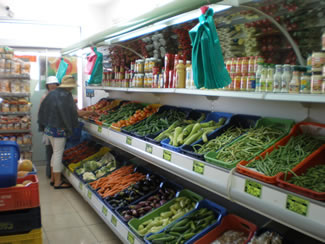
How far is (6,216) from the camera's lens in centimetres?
255

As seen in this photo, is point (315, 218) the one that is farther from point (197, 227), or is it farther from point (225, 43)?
point (225, 43)

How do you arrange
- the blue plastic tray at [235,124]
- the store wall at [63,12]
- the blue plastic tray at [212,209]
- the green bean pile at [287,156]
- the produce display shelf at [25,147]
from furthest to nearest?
1. the store wall at [63,12]
2. the produce display shelf at [25,147]
3. the blue plastic tray at [235,124]
4. the blue plastic tray at [212,209]
5. the green bean pile at [287,156]

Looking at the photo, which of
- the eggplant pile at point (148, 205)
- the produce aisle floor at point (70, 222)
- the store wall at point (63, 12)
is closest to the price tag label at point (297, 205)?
the eggplant pile at point (148, 205)

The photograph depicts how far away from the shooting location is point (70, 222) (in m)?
4.41

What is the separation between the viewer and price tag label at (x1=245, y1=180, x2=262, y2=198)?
205 centimetres

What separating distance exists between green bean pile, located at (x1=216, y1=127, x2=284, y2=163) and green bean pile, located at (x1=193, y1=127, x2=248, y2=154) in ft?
0.41

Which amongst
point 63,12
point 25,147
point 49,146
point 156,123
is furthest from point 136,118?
point 63,12

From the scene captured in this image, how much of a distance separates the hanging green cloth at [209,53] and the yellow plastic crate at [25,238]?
1.74 meters

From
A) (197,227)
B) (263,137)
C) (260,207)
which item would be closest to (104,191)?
(197,227)

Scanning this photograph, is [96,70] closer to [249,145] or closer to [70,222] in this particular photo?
[70,222]

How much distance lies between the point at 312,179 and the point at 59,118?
15.4ft

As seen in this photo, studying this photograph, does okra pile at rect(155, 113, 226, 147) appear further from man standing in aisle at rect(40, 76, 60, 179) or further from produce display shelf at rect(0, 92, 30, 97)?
produce display shelf at rect(0, 92, 30, 97)

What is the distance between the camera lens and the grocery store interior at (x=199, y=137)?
2184mm

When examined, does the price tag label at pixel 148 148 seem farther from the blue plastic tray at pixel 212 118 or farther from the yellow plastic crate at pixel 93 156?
the yellow plastic crate at pixel 93 156
